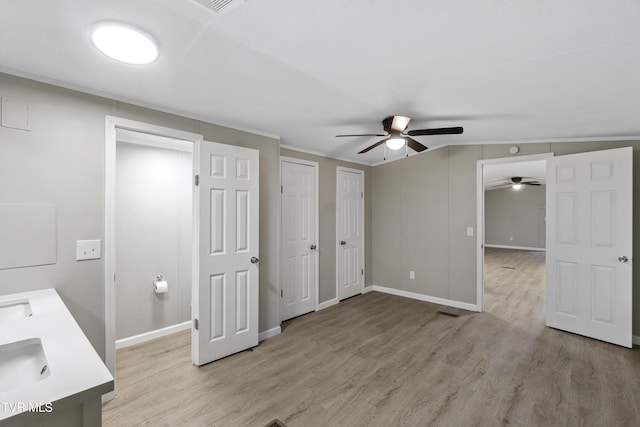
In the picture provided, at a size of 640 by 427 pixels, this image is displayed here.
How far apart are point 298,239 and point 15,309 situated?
2.67 m

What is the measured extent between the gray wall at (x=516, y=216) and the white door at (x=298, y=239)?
9679 millimetres

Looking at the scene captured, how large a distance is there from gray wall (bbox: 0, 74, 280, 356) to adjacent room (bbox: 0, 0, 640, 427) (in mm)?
14

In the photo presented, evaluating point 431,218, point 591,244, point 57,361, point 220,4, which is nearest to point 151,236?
point 57,361

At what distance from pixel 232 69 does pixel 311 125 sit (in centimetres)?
126

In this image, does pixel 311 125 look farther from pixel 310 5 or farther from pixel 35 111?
pixel 35 111

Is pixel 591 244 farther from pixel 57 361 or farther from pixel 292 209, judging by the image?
pixel 57 361

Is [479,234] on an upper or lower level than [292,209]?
lower

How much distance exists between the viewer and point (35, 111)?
184 centimetres

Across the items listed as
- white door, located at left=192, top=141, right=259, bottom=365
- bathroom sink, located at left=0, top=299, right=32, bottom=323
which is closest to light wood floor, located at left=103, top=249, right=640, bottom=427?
white door, located at left=192, top=141, right=259, bottom=365

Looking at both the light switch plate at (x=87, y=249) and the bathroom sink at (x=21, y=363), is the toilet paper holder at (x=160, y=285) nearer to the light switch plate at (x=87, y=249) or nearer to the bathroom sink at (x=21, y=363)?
the light switch plate at (x=87, y=249)

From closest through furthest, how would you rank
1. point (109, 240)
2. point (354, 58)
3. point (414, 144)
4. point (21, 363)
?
point (21, 363)
point (354, 58)
point (109, 240)
point (414, 144)

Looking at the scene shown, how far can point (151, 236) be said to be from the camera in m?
3.17

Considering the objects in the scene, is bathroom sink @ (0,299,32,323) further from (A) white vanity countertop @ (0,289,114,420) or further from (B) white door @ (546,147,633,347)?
(B) white door @ (546,147,633,347)

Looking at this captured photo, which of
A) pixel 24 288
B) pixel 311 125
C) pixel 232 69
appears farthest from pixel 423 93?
pixel 24 288
